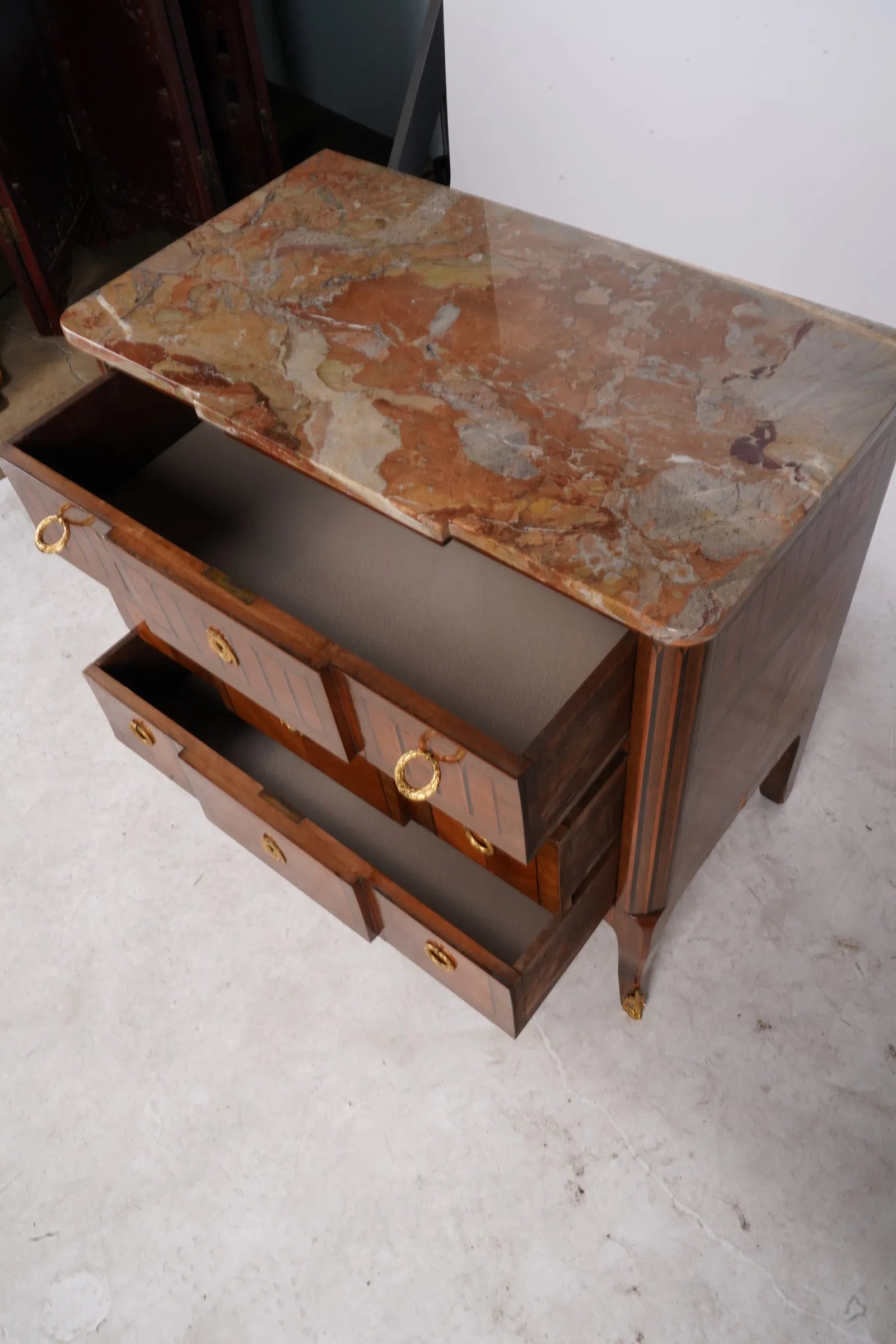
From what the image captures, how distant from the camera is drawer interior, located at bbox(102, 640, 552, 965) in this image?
114cm

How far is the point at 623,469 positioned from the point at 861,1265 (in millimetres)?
938

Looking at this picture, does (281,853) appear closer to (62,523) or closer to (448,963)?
(448,963)

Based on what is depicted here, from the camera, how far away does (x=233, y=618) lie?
929 millimetres

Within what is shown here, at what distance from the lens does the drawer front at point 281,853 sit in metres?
1.12

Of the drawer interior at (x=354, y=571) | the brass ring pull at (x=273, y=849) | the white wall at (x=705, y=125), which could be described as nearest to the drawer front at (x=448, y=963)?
the brass ring pull at (x=273, y=849)

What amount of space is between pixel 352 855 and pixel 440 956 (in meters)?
0.15

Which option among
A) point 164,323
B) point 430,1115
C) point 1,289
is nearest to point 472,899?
point 430,1115

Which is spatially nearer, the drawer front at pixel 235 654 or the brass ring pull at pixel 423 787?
the brass ring pull at pixel 423 787

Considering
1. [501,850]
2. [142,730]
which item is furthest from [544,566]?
[142,730]

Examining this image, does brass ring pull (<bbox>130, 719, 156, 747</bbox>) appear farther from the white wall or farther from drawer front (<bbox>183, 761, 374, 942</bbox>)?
the white wall

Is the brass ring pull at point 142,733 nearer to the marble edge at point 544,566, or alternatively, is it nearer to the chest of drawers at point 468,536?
the chest of drawers at point 468,536

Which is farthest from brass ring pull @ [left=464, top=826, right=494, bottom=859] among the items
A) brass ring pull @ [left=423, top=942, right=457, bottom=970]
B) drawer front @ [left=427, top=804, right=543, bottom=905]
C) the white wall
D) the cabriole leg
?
the white wall

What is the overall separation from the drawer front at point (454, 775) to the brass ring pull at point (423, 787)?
1 centimetres

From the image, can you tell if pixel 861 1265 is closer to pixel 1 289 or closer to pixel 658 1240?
pixel 658 1240
